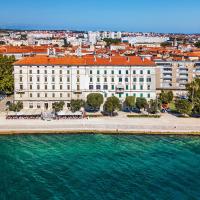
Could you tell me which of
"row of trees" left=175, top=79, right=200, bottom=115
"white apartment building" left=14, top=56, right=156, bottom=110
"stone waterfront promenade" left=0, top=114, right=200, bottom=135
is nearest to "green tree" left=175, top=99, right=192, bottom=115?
"row of trees" left=175, top=79, right=200, bottom=115

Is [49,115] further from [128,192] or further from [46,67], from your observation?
[128,192]

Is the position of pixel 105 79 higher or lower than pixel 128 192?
higher

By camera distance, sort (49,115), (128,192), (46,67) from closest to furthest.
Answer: (128,192), (49,115), (46,67)

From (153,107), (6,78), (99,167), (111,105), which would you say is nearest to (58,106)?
(111,105)

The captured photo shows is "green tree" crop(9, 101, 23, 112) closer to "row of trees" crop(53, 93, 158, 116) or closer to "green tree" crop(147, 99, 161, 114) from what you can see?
"row of trees" crop(53, 93, 158, 116)

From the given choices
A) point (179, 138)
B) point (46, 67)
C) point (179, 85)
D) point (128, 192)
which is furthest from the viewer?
point (179, 85)

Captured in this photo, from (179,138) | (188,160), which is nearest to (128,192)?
(188,160)

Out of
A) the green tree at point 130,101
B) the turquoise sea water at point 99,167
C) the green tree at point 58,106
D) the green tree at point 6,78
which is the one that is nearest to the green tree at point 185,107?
the green tree at point 130,101
